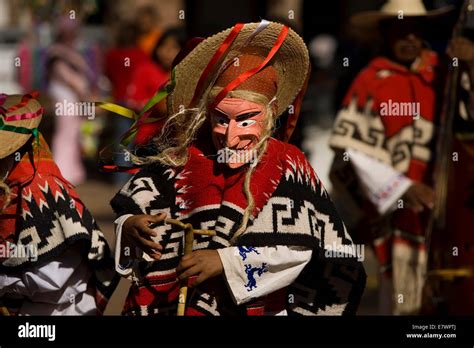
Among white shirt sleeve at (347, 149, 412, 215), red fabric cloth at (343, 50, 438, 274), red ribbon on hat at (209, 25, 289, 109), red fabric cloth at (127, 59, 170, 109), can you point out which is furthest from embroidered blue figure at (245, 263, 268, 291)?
red fabric cloth at (127, 59, 170, 109)

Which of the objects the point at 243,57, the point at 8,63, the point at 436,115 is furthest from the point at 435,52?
the point at 8,63

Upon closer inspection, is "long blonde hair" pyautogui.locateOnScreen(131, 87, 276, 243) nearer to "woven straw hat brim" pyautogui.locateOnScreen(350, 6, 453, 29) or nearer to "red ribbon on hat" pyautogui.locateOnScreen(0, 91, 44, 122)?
"red ribbon on hat" pyautogui.locateOnScreen(0, 91, 44, 122)

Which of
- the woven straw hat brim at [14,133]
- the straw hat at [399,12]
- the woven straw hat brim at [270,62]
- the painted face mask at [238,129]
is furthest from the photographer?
the straw hat at [399,12]

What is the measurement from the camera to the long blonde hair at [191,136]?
5633mm

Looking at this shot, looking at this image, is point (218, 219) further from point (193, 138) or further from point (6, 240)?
point (6, 240)

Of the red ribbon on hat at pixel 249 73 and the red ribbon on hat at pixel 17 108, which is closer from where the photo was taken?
the red ribbon on hat at pixel 249 73

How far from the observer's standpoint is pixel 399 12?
8.43 m

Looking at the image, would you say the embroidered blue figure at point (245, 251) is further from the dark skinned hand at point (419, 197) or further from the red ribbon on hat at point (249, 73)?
the dark skinned hand at point (419, 197)

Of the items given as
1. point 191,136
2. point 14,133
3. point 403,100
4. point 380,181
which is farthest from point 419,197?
point 14,133

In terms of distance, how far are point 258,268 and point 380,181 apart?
2441 millimetres

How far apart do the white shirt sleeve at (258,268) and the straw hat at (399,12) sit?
10.1ft

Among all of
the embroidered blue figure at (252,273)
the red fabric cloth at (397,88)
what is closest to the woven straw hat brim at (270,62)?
the embroidered blue figure at (252,273)

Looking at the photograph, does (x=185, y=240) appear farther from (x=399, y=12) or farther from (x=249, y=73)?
(x=399, y=12)

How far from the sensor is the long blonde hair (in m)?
5.63
